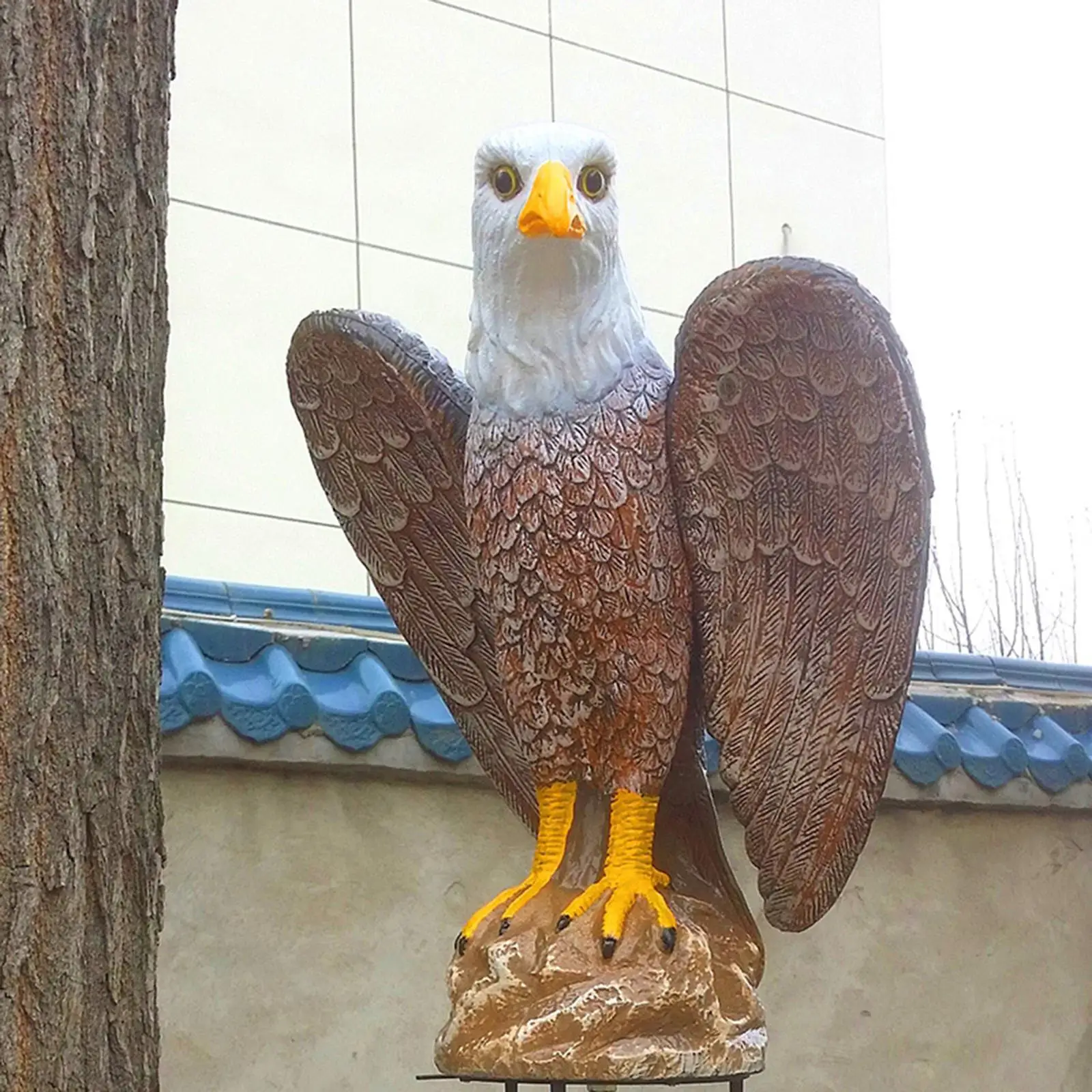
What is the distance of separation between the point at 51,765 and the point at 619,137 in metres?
3.36

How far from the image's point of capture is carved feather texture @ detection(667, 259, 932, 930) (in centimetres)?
185

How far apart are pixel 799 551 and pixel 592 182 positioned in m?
0.43

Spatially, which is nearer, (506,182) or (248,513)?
(506,182)

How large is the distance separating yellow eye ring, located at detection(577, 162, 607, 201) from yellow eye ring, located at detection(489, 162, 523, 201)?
6cm

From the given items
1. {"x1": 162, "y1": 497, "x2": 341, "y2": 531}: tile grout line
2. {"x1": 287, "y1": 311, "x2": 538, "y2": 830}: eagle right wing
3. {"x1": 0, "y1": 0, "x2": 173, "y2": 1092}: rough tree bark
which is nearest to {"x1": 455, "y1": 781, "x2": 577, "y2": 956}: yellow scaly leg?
{"x1": 287, "y1": 311, "x2": 538, "y2": 830}: eagle right wing

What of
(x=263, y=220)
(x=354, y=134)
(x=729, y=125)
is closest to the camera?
(x=263, y=220)

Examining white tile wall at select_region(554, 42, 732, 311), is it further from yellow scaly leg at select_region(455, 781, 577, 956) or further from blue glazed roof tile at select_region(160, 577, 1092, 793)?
yellow scaly leg at select_region(455, 781, 577, 956)

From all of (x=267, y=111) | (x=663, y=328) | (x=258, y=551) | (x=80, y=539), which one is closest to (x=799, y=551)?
(x=80, y=539)

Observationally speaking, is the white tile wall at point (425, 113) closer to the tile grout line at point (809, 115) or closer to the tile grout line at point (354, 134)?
the tile grout line at point (354, 134)

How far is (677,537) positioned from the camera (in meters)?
1.93

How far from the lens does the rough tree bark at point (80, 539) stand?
1.23 meters

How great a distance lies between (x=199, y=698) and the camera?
2512 mm

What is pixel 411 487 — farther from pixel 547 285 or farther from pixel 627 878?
pixel 627 878

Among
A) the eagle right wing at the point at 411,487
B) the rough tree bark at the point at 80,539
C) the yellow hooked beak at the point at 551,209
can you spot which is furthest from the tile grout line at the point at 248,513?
the rough tree bark at the point at 80,539
